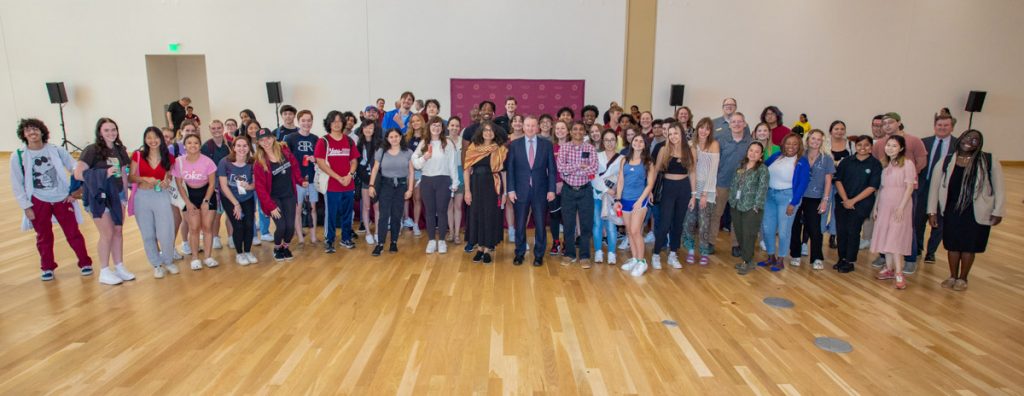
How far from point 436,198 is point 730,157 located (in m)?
3.11

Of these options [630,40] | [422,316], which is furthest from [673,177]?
[630,40]

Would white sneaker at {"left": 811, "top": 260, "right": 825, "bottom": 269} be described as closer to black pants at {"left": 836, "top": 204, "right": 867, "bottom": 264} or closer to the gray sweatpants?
black pants at {"left": 836, "top": 204, "right": 867, "bottom": 264}

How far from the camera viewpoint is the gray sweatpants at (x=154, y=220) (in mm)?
4867

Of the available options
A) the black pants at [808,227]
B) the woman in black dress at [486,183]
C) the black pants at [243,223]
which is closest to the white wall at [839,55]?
the black pants at [808,227]

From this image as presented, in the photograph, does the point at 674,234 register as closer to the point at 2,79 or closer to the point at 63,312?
the point at 63,312

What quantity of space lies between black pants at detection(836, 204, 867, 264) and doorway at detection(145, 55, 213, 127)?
43.3 feet

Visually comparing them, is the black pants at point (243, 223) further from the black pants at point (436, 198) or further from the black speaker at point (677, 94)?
the black speaker at point (677, 94)

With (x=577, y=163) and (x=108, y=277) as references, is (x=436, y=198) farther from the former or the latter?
(x=108, y=277)

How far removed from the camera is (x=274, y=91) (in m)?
11.9

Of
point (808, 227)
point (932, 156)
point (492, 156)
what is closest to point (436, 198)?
point (492, 156)

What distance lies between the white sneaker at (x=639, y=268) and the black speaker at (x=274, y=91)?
379 inches

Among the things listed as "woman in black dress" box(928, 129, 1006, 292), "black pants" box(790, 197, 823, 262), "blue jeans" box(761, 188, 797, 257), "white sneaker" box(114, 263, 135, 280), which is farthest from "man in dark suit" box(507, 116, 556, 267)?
"white sneaker" box(114, 263, 135, 280)

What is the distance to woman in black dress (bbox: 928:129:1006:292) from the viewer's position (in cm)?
457

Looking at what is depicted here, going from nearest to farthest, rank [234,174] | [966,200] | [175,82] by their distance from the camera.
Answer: [966,200] → [234,174] → [175,82]
